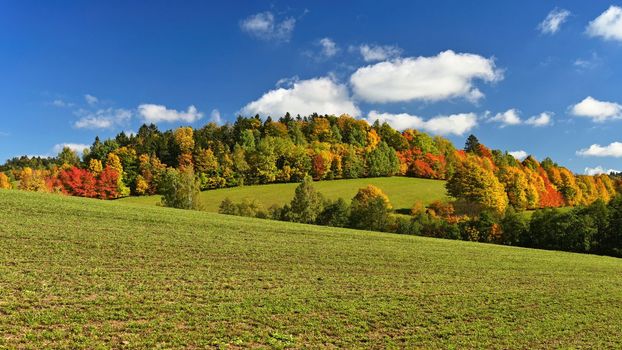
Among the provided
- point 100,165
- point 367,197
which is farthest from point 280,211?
point 100,165

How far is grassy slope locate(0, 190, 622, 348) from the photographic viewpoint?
13.8 meters

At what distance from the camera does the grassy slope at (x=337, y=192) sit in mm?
97012

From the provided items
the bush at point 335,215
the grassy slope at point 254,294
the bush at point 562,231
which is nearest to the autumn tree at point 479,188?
the bush at point 562,231

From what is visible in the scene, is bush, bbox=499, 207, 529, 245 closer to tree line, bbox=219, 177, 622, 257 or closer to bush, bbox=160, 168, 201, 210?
tree line, bbox=219, 177, 622, 257

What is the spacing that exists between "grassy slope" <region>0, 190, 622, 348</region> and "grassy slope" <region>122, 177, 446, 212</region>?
59935 mm

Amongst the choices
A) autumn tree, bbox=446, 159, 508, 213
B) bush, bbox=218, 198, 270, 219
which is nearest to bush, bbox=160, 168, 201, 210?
bush, bbox=218, 198, 270, 219

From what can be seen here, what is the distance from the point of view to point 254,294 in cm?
1898

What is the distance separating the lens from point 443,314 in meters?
19.1

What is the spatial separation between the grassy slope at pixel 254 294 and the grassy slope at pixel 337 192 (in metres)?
59.9

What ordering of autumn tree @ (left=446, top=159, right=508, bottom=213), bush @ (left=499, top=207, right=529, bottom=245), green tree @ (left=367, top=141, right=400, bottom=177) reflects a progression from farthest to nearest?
green tree @ (left=367, top=141, right=400, bottom=177), autumn tree @ (left=446, top=159, right=508, bottom=213), bush @ (left=499, top=207, right=529, bottom=245)

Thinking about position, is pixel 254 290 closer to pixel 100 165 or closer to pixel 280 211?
pixel 280 211

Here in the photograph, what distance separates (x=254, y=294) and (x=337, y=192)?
280ft

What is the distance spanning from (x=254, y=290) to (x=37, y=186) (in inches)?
3668

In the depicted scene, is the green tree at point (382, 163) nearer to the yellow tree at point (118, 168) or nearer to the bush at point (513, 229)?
the bush at point (513, 229)
